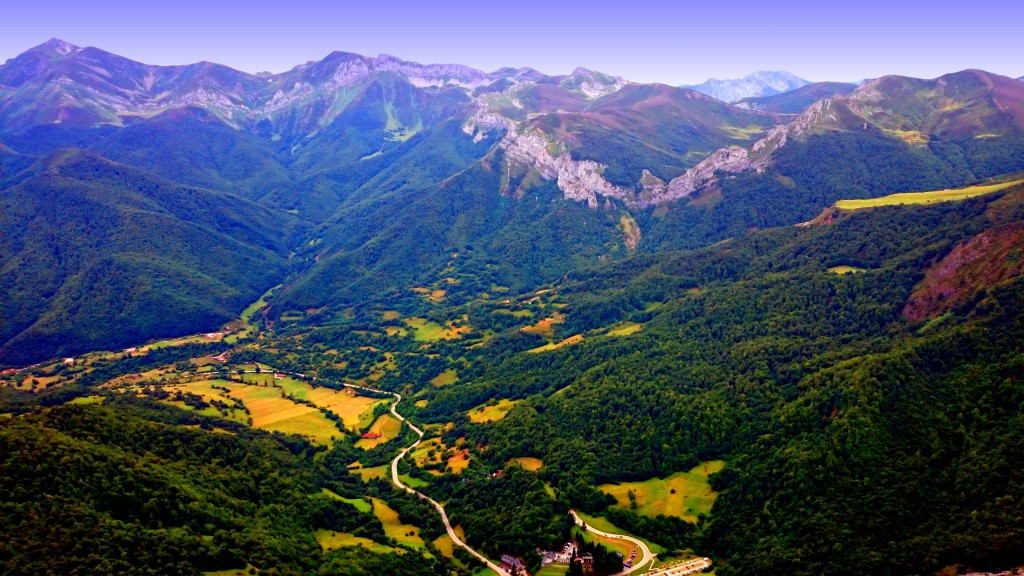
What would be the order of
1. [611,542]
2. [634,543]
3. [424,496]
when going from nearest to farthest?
[634,543]
[611,542]
[424,496]

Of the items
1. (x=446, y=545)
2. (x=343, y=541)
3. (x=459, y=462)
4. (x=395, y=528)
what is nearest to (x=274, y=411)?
(x=459, y=462)

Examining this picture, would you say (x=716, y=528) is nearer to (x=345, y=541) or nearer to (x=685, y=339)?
(x=345, y=541)

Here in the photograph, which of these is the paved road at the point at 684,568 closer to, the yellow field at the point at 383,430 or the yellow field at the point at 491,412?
the yellow field at the point at 491,412

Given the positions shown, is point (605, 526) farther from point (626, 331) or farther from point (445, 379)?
point (445, 379)

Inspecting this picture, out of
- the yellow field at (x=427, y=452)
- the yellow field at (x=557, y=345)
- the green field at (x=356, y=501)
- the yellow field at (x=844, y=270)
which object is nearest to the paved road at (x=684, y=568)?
the green field at (x=356, y=501)

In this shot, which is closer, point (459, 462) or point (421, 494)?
point (421, 494)

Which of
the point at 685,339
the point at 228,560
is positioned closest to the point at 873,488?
the point at 685,339

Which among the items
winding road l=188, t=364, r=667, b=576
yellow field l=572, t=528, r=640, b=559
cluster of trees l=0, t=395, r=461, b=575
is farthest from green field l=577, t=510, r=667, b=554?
cluster of trees l=0, t=395, r=461, b=575
